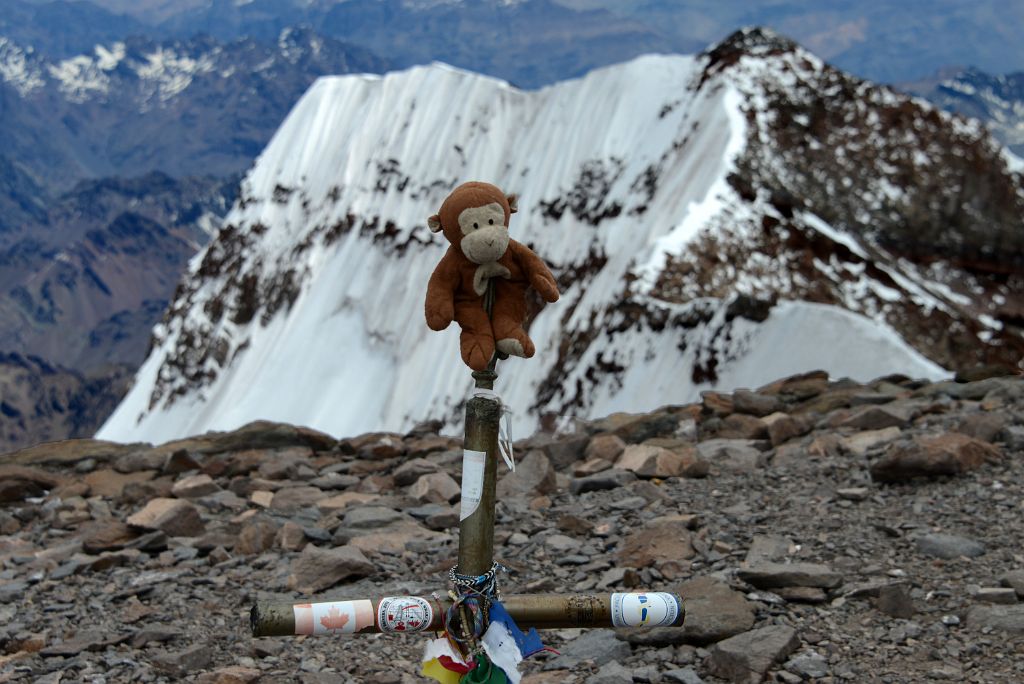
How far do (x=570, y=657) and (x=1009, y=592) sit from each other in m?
2.99

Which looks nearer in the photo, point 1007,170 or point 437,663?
point 437,663

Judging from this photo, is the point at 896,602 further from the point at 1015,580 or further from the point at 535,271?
the point at 535,271

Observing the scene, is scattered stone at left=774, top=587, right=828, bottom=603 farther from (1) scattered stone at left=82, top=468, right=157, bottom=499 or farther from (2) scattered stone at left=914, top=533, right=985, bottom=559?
(1) scattered stone at left=82, top=468, right=157, bottom=499

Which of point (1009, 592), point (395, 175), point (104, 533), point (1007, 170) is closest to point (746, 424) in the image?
point (1009, 592)

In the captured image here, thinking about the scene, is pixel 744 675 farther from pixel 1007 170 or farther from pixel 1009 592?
pixel 1007 170

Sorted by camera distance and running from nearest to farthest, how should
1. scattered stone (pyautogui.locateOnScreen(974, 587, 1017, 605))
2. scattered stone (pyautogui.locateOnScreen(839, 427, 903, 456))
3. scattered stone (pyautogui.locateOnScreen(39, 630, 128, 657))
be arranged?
scattered stone (pyautogui.locateOnScreen(974, 587, 1017, 605))
scattered stone (pyautogui.locateOnScreen(39, 630, 128, 657))
scattered stone (pyautogui.locateOnScreen(839, 427, 903, 456))

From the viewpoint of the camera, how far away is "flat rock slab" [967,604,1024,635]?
6.33 m

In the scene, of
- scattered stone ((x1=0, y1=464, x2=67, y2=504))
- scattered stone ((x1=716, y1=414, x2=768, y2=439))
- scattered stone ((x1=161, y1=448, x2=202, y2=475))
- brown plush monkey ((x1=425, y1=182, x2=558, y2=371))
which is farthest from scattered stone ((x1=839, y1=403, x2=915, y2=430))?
scattered stone ((x1=0, y1=464, x2=67, y2=504))

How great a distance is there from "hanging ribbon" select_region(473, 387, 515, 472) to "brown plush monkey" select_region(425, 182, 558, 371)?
0.17 m

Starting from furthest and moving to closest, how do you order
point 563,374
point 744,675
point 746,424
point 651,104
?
point 651,104 < point 563,374 < point 746,424 < point 744,675

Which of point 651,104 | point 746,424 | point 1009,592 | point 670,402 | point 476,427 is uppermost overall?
point 651,104

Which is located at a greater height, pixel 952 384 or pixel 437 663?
pixel 952 384

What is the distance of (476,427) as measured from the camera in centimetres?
502

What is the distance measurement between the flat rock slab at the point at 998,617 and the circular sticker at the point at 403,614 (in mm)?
3764
